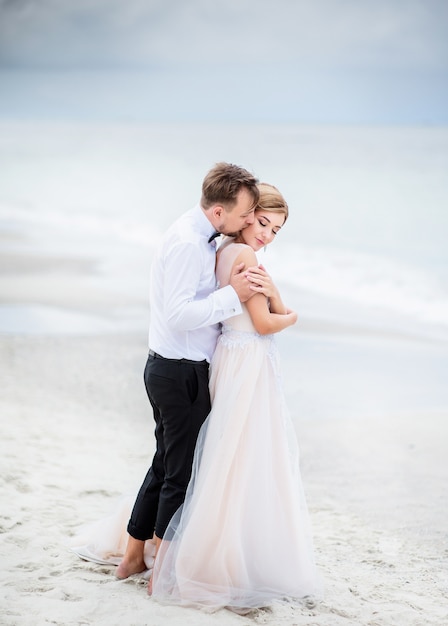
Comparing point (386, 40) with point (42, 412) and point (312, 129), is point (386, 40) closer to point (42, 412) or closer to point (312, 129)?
point (312, 129)

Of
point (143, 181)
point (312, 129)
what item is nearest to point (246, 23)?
point (312, 129)

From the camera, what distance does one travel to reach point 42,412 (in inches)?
265

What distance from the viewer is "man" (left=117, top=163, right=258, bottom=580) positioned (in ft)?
10.5

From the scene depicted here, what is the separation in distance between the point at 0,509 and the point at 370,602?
6.57ft

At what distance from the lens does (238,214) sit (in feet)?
10.9

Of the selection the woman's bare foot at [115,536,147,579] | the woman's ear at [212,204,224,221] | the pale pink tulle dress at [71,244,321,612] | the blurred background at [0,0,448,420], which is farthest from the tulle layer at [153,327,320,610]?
the blurred background at [0,0,448,420]

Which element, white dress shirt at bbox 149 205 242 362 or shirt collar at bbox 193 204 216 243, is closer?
white dress shirt at bbox 149 205 242 362

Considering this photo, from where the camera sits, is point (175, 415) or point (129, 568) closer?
point (175, 415)

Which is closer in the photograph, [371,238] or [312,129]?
[371,238]

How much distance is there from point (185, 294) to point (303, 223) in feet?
62.4

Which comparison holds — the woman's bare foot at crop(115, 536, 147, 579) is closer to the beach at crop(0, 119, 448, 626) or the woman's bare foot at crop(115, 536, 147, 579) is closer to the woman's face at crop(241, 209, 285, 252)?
the beach at crop(0, 119, 448, 626)

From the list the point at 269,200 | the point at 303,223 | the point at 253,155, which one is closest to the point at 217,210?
the point at 269,200

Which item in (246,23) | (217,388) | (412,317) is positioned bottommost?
(217,388)

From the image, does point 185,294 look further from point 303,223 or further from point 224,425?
point 303,223
